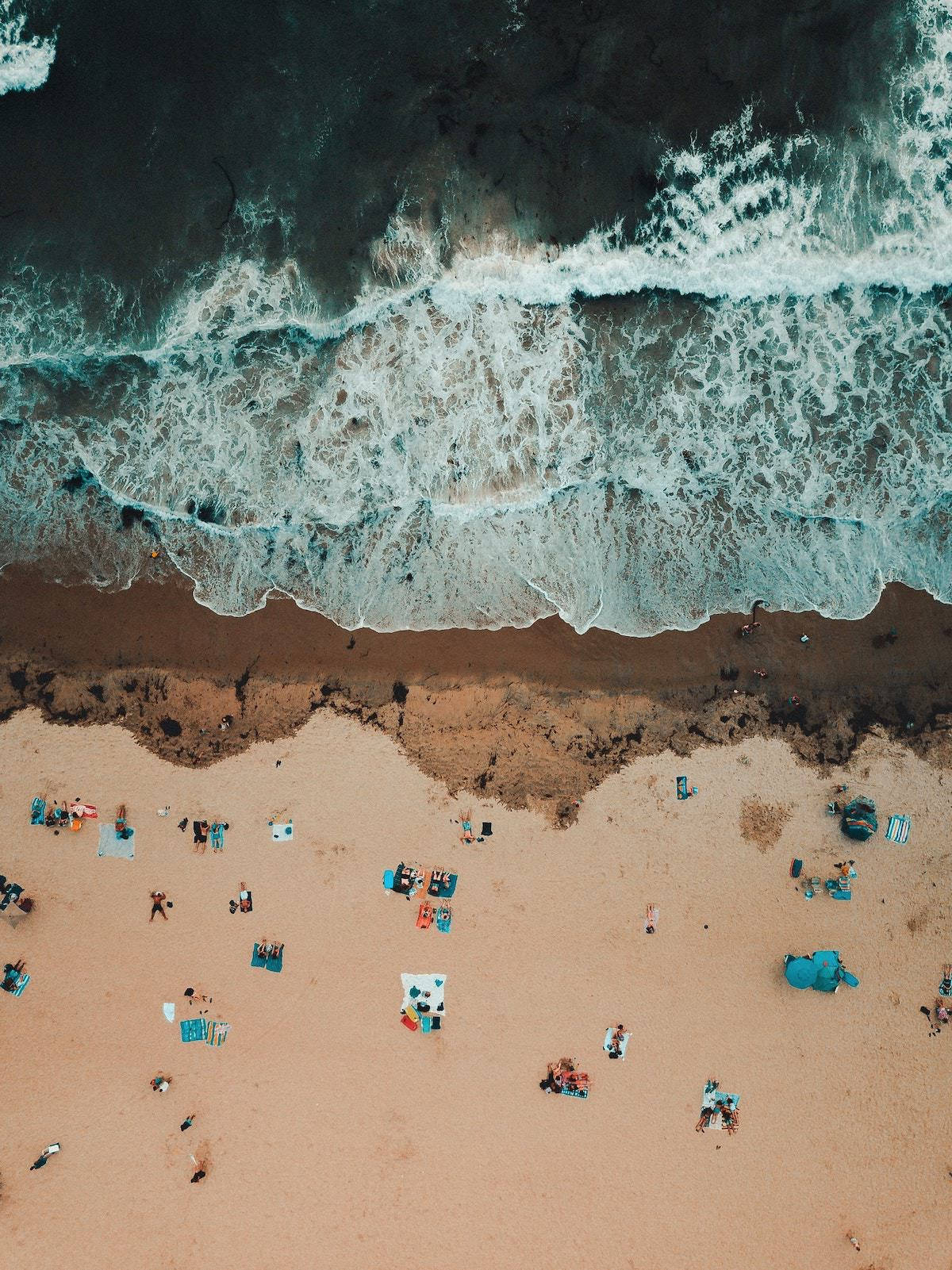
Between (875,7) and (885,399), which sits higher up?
(875,7)

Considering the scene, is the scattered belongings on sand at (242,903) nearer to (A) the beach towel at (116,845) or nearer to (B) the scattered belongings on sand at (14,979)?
(A) the beach towel at (116,845)

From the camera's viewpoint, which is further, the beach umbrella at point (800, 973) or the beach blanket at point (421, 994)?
the beach blanket at point (421, 994)

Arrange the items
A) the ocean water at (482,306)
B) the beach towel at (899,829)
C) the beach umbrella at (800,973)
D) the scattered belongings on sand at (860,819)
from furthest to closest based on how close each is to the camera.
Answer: the beach towel at (899,829) < the scattered belongings on sand at (860,819) < the ocean water at (482,306) < the beach umbrella at (800,973)

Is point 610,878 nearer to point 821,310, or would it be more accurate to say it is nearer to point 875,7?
point 821,310

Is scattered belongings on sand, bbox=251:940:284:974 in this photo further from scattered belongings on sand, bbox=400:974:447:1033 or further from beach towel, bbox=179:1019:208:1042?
scattered belongings on sand, bbox=400:974:447:1033

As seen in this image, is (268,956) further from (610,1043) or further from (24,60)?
(24,60)

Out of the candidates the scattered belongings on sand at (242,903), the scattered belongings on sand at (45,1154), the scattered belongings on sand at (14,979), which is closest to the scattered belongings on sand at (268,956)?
the scattered belongings on sand at (242,903)

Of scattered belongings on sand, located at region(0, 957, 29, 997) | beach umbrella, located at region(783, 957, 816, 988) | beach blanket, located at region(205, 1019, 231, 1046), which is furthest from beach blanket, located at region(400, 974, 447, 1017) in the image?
scattered belongings on sand, located at region(0, 957, 29, 997)

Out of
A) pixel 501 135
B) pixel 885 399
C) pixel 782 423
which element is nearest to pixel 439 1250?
pixel 782 423
